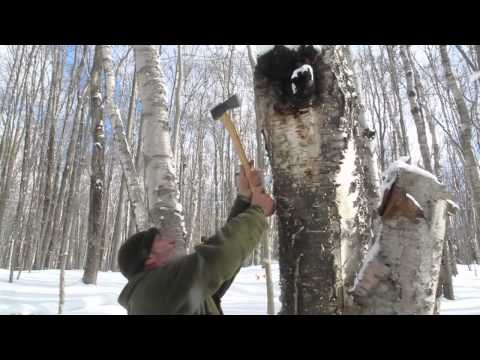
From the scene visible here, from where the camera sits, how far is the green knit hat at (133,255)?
54.4 inches

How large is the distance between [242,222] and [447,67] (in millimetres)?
7356

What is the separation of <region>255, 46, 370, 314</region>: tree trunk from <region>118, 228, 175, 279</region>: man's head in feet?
1.62

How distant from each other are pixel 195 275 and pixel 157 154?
249 cm

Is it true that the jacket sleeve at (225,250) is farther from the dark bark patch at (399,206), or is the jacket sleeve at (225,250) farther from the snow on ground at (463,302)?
the snow on ground at (463,302)

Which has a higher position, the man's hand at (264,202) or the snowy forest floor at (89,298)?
the man's hand at (264,202)

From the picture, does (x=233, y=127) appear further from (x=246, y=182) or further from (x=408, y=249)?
(x=408, y=249)

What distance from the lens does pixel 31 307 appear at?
640 centimetres

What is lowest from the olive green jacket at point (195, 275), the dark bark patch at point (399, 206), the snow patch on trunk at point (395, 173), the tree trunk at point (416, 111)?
the olive green jacket at point (195, 275)

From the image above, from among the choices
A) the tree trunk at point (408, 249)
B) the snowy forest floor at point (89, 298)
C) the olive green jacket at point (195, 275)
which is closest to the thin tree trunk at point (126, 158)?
the snowy forest floor at point (89, 298)

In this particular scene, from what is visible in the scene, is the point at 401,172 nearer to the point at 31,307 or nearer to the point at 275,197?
the point at 275,197

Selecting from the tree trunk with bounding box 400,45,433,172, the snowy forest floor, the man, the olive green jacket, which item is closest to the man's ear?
the man
